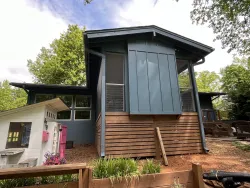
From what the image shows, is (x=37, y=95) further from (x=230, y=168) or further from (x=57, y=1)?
(x=230, y=168)

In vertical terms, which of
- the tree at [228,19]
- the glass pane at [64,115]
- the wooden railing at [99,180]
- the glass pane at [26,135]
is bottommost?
the wooden railing at [99,180]

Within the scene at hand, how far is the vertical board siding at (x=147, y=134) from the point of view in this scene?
4.82 m

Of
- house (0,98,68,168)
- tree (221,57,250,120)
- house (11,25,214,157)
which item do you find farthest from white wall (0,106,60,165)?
tree (221,57,250,120)

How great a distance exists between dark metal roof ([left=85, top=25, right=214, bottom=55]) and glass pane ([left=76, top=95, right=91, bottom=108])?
5.14 m

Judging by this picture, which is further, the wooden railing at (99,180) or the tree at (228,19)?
the tree at (228,19)

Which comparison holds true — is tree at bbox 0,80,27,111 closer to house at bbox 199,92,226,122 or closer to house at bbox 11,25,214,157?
house at bbox 11,25,214,157

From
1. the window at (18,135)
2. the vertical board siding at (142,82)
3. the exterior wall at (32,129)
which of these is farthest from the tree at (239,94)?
the window at (18,135)

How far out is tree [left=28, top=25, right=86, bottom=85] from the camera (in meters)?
17.5

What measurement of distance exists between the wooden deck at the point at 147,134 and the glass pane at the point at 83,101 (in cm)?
492

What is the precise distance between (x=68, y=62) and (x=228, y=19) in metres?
16.3

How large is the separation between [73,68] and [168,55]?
14.3 meters

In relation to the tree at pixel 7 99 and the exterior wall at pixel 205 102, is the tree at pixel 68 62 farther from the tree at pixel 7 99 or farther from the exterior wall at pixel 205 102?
the exterior wall at pixel 205 102

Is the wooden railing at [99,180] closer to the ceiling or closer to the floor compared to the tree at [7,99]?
closer to the floor

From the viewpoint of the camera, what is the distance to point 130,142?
16.2 ft
